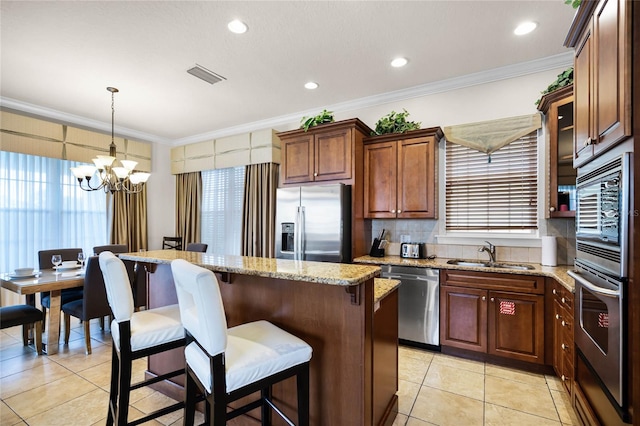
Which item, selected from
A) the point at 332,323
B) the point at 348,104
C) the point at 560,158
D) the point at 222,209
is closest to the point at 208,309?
Answer: the point at 332,323

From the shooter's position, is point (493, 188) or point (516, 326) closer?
point (516, 326)

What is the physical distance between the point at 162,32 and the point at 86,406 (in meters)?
3.01

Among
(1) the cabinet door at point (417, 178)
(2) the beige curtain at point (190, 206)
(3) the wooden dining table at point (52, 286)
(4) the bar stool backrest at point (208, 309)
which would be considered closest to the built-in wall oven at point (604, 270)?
(1) the cabinet door at point (417, 178)

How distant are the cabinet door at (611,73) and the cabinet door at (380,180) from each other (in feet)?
6.68

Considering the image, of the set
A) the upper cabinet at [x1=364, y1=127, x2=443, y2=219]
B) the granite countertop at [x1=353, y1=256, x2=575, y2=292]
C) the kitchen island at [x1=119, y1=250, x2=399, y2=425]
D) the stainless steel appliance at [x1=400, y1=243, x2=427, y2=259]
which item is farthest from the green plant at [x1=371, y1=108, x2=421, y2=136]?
the kitchen island at [x1=119, y1=250, x2=399, y2=425]

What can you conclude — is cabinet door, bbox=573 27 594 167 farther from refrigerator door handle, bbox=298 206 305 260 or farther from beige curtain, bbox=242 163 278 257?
beige curtain, bbox=242 163 278 257

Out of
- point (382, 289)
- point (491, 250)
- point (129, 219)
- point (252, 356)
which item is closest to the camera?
point (252, 356)

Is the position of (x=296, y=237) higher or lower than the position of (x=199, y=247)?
higher

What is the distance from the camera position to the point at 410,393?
2.33m

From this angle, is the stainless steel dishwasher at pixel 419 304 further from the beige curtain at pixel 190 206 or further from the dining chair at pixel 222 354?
the beige curtain at pixel 190 206

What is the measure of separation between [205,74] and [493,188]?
3425 millimetres

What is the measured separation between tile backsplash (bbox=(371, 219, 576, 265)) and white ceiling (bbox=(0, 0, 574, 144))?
1.66 metres

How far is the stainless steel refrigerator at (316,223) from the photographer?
3.39 meters

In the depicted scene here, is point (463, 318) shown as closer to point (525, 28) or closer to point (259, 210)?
point (525, 28)
